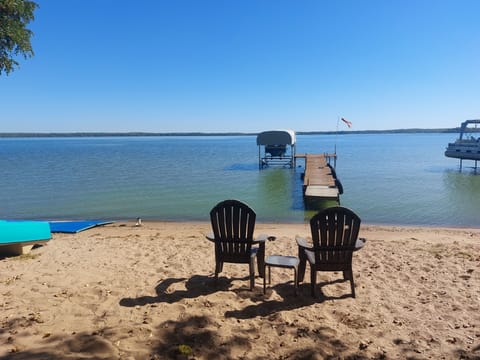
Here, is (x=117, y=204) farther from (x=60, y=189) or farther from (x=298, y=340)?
(x=298, y=340)

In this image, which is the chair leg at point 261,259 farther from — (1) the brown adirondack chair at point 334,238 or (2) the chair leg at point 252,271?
(1) the brown adirondack chair at point 334,238

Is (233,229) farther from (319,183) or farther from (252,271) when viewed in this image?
(319,183)

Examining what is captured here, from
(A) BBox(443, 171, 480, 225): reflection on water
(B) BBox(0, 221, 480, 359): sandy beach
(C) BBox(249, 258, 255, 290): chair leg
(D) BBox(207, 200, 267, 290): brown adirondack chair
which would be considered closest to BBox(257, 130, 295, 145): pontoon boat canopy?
(A) BBox(443, 171, 480, 225): reflection on water

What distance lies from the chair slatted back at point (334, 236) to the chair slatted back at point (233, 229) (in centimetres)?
83

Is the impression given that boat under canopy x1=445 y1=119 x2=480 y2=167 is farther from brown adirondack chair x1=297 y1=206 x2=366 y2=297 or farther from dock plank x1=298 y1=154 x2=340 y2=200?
brown adirondack chair x1=297 y1=206 x2=366 y2=297

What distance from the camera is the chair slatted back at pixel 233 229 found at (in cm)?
437

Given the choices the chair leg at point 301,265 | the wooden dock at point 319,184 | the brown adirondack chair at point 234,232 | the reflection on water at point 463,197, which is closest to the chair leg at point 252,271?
the brown adirondack chair at point 234,232

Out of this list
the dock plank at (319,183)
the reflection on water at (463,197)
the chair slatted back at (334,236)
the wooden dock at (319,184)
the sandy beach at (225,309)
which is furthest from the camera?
the dock plank at (319,183)

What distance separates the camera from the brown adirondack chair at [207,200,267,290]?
14.4ft

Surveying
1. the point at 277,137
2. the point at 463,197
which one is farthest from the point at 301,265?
the point at 277,137

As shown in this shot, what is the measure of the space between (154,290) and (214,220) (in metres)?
1.27

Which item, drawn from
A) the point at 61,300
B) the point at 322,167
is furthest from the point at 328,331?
the point at 322,167

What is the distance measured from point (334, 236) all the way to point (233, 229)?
128 centimetres

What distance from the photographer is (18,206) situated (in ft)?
50.6
